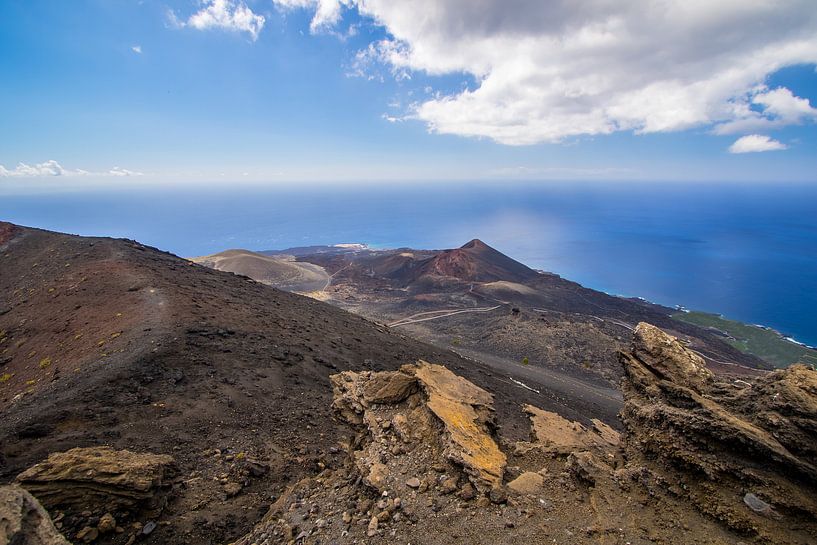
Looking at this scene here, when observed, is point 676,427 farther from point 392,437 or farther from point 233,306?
point 233,306

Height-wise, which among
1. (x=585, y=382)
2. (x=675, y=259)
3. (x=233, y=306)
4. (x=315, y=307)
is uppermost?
(x=233, y=306)

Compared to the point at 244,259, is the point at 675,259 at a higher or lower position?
lower

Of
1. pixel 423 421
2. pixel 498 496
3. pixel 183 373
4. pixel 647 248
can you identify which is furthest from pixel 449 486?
pixel 647 248

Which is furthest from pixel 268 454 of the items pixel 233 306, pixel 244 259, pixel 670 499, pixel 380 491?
pixel 244 259

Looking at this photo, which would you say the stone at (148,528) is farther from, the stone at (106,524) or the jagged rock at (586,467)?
the jagged rock at (586,467)

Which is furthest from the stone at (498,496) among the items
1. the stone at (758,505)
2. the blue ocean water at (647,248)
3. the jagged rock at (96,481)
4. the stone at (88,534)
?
the blue ocean water at (647,248)

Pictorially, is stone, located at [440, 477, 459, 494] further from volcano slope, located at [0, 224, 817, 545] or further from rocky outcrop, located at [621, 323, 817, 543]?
rocky outcrop, located at [621, 323, 817, 543]
